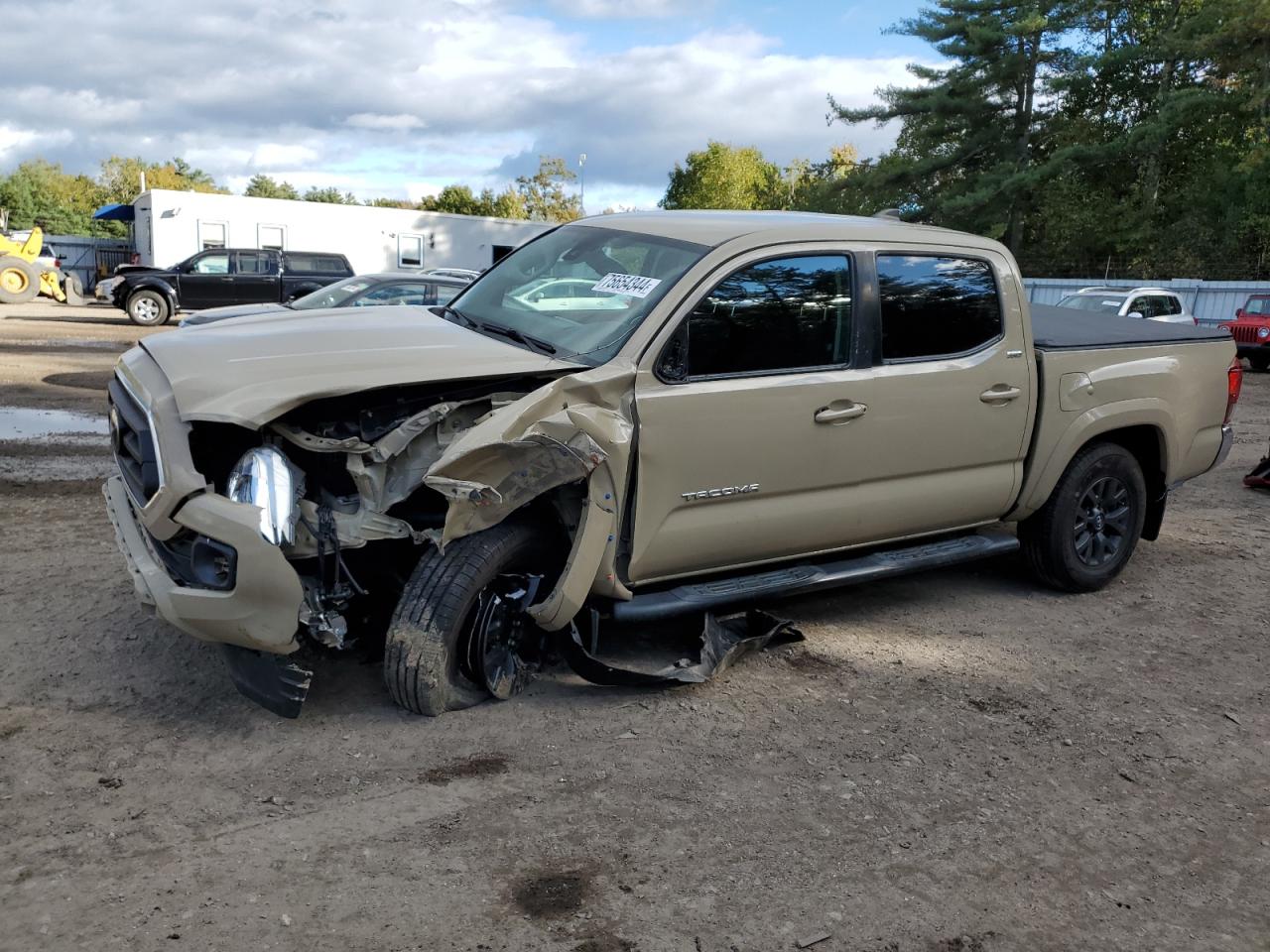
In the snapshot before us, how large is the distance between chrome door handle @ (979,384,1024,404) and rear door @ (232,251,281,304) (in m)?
19.5

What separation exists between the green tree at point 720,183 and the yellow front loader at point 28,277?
37.9 meters

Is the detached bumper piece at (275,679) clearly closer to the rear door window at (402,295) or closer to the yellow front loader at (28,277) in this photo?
the rear door window at (402,295)

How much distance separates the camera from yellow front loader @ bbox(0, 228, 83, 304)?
2598 cm

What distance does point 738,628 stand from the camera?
4.86 metres

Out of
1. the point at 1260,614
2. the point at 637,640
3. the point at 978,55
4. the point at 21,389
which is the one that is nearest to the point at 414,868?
the point at 637,640

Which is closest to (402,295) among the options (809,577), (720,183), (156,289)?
(809,577)

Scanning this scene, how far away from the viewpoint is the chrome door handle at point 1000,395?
511cm

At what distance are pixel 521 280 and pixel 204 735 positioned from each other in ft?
8.14

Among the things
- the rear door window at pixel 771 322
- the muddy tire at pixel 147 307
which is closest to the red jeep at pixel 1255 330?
the rear door window at pixel 771 322

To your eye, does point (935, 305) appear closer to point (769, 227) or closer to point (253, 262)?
point (769, 227)

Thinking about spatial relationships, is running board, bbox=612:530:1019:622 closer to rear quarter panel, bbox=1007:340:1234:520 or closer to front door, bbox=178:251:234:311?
rear quarter panel, bbox=1007:340:1234:520

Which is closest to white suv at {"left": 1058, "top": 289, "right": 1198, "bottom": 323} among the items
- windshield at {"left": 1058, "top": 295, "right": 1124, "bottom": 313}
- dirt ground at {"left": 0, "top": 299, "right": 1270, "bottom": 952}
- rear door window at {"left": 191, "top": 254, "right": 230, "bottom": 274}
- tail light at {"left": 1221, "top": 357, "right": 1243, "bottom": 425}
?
windshield at {"left": 1058, "top": 295, "right": 1124, "bottom": 313}

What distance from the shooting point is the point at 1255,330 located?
20062mm

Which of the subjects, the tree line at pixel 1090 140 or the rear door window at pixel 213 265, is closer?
the rear door window at pixel 213 265
